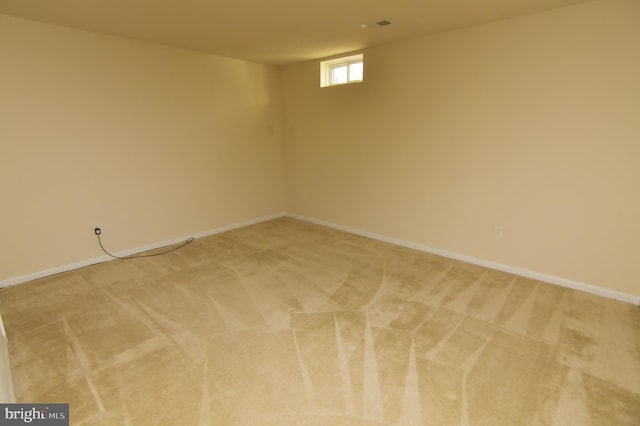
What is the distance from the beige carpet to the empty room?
0.06 ft

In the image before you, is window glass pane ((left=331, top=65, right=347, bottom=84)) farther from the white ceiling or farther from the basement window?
the white ceiling

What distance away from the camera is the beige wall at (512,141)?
254cm

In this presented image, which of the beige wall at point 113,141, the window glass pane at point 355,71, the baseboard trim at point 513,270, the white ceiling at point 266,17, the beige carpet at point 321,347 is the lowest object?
the baseboard trim at point 513,270

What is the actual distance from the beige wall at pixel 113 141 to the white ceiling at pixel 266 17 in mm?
302

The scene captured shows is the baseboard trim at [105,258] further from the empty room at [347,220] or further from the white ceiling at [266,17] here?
the white ceiling at [266,17]

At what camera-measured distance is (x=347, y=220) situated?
15.3ft

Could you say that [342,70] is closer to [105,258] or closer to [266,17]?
[266,17]

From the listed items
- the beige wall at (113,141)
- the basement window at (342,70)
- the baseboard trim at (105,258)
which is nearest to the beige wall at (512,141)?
the basement window at (342,70)

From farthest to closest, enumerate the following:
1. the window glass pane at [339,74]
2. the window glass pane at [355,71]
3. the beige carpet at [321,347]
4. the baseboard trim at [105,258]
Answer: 1. the window glass pane at [339,74]
2. the window glass pane at [355,71]
3. the baseboard trim at [105,258]
4. the beige carpet at [321,347]

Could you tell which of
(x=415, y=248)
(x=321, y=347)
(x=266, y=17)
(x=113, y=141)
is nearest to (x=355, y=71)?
(x=266, y=17)

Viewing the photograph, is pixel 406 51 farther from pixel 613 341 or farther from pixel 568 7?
pixel 613 341

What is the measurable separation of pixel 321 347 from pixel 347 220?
2736 millimetres

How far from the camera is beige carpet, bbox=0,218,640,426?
→ 1641 millimetres

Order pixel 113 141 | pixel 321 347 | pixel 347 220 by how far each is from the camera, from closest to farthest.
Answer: pixel 321 347
pixel 113 141
pixel 347 220
